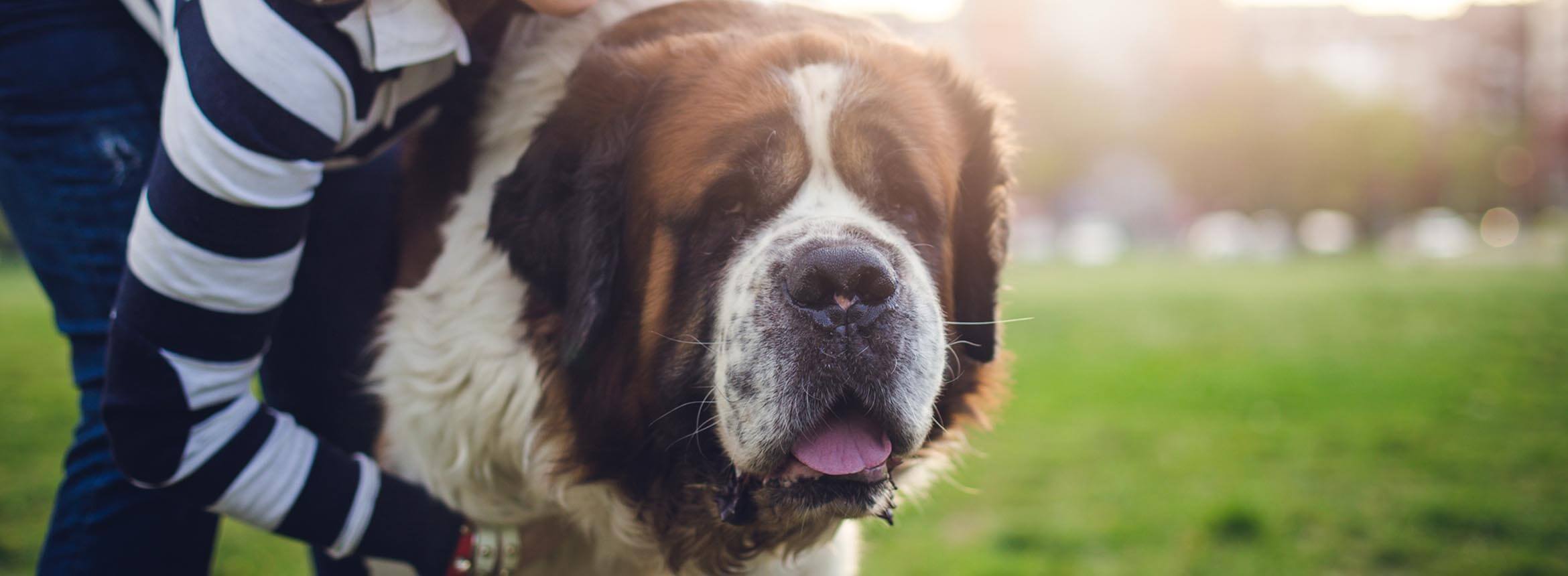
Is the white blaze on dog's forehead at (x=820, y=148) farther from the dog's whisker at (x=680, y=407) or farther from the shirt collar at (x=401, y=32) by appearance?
the shirt collar at (x=401, y=32)

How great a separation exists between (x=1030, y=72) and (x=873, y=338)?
42.2 metres

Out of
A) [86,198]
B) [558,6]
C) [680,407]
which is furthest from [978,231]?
[86,198]

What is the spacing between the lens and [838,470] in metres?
1.81

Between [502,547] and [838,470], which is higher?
[838,470]

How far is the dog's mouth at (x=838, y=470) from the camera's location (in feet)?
5.85

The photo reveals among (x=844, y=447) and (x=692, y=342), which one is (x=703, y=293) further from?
(x=844, y=447)

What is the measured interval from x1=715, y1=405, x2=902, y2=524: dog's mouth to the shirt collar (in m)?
0.87

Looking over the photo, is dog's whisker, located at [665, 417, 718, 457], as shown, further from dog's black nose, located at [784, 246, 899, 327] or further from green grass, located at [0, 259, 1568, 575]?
green grass, located at [0, 259, 1568, 575]

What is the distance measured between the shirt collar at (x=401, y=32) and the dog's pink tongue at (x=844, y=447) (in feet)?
2.87

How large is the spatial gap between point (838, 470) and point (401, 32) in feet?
3.25

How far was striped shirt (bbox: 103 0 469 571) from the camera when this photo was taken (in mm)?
1596

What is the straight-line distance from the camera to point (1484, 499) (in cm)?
420

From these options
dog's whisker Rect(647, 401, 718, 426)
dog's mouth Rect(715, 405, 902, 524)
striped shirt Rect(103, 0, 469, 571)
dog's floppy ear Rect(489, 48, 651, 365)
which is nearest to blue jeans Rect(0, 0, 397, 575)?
striped shirt Rect(103, 0, 469, 571)

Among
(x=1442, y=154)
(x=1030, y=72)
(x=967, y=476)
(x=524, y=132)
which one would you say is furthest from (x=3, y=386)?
(x=1442, y=154)
